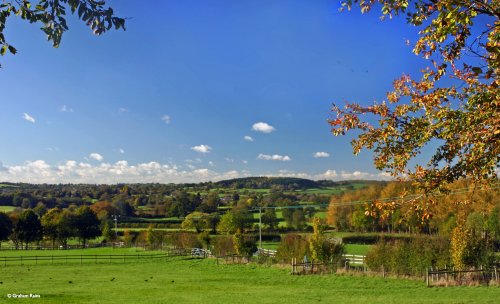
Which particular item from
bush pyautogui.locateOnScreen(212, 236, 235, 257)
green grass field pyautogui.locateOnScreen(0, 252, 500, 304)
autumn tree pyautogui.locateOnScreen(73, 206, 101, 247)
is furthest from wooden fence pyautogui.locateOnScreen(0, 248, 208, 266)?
autumn tree pyautogui.locateOnScreen(73, 206, 101, 247)

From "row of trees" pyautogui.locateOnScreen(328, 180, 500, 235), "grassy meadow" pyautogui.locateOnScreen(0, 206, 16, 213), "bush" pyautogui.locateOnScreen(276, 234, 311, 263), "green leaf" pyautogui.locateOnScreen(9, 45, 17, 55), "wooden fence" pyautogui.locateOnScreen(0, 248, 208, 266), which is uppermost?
"green leaf" pyautogui.locateOnScreen(9, 45, 17, 55)

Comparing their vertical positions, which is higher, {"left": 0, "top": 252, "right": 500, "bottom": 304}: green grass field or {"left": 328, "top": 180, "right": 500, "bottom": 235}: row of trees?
{"left": 328, "top": 180, "right": 500, "bottom": 235}: row of trees

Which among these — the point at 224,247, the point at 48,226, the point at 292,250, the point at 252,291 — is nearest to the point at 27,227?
the point at 48,226

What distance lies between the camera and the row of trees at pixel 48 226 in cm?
8844

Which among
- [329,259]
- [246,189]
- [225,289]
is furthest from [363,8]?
[246,189]

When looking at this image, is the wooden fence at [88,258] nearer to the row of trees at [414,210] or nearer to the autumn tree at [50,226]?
the row of trees at [414,210]

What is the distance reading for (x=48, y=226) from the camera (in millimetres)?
91125

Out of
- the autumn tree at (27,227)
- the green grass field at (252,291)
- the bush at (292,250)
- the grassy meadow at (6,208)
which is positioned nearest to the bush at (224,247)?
the bush at (292,250)

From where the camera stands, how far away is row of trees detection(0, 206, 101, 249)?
88438 millimetres

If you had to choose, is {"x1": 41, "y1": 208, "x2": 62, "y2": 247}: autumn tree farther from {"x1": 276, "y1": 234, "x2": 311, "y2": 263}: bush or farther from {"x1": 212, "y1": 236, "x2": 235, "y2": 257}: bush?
{"x1": 276, "y1": 234, "x2": 311, "y2": 263}: bush

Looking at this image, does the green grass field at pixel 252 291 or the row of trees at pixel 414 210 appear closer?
the row of trees at pixel 414 210

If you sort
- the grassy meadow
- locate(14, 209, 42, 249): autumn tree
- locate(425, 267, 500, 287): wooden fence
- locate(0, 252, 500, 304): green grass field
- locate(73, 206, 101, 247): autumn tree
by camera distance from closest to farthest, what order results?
locate(0, 252, 500, 304): green grass field, locate(425, 267, 500, 287): wooden fence, locate(14, 209, 42, 249): autumn tree, locate(73, 206, 101, 247): autumn tree, the grassy meadow

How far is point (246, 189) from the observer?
618 ft

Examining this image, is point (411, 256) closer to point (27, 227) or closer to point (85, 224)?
point (85, 224)
